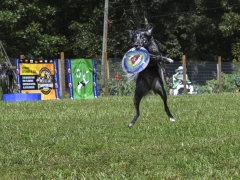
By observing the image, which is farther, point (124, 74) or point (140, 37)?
point (124, 74)

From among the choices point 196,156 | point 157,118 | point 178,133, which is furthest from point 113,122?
point 196,156

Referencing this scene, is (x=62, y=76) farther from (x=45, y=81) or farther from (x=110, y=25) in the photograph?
(x=110, y=25)

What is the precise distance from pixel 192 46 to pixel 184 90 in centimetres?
1351

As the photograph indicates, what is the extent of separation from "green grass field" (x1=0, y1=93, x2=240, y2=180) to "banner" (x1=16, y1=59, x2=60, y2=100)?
9941 mm

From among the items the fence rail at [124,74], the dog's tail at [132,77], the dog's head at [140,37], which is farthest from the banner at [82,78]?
the dog's head at [140,37]

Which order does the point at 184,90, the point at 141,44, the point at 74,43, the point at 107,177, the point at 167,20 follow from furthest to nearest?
the point at 167,20, the point at 74,43, the point at 184,90, the point at 141,44, the point at 107,177

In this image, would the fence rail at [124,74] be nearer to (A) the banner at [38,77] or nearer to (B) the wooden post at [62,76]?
(B) the wooden post at [62,76]

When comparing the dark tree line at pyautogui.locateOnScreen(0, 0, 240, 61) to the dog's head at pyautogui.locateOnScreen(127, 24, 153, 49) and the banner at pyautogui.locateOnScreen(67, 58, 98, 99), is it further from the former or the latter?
the dog's head at pyautogui.locateOnScreen(127, 24, 153, 49)

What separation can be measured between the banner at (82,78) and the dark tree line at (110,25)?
11.6 meters

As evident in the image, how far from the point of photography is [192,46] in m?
39.0

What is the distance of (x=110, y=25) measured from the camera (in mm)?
35156

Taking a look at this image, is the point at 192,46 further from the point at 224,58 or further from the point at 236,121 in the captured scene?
the point at 236,121

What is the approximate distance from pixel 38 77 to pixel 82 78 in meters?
1.75

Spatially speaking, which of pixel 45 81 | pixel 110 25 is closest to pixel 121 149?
pixel 45 81
